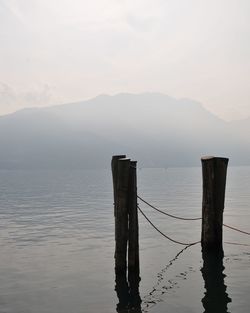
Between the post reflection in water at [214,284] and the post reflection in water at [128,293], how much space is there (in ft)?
6.58

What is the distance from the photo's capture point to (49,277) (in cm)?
1434

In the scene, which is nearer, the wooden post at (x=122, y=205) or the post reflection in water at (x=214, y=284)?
the post reflection in water at (x=214, y=284)

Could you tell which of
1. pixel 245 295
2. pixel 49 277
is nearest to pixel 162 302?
pixel 245 295

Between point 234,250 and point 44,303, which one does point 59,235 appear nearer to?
point 234,250

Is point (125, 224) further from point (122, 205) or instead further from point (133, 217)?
point (122, 205)

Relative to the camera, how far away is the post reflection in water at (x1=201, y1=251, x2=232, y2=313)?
1146 centimetres

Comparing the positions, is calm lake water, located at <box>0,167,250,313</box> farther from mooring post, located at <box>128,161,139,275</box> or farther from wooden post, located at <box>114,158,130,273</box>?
wooden post, located at <box>114,158,130,273</box>

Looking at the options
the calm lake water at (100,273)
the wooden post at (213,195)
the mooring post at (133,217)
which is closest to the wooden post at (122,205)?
the mooring post at (133,217)

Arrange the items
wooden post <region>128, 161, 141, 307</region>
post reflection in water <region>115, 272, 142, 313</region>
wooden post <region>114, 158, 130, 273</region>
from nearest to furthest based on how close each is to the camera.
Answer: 1. post reflection in water <region>115, 272, 142, 313</region>
2. wooden post <region>114, 158, 130, 273</region>
3. wooden post <region>128, 161, 141, 307</region>

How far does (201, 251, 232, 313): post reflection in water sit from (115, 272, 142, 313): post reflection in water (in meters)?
2.00

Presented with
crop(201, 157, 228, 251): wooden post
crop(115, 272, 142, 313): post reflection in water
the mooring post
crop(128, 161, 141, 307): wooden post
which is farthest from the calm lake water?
crop(201, 157, 228, 251): wooden post

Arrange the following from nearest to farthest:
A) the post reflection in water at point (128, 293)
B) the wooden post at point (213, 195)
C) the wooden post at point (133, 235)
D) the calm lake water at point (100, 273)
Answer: the post reflection in water at point (128, 293) < the calm lake water at point (100, 273) < the wooden post at point (133, 235) < the wooden post at point (213, 195)

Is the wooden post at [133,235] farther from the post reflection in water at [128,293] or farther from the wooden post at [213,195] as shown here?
the wooden post at [213,195]

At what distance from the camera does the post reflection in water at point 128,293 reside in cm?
1136
